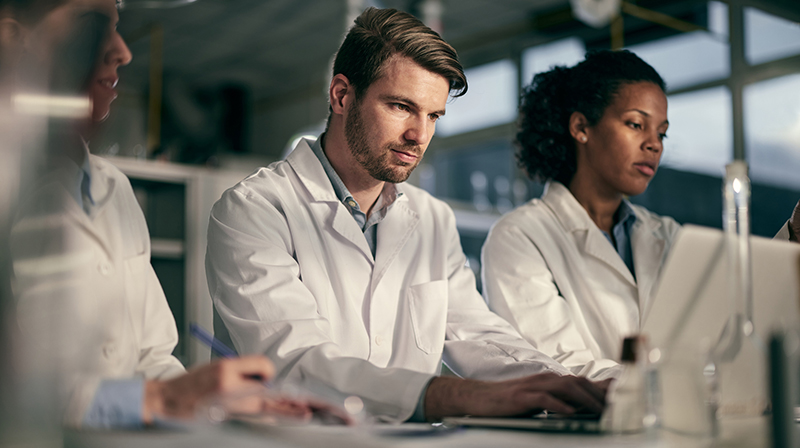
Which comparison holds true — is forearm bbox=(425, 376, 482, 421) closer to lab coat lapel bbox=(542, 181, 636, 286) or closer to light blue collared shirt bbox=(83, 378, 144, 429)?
light blue collared shirt bbox=(83, 378, 144, 429)

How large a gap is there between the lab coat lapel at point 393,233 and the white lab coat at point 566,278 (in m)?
0.29

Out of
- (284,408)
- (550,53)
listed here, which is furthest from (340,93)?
(550,53)

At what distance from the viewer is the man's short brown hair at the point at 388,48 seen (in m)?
1.49

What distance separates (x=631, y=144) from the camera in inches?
69.1

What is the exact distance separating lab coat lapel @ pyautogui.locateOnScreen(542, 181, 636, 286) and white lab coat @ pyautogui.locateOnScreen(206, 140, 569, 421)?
0.33 metres

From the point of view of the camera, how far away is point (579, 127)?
6.11 feet

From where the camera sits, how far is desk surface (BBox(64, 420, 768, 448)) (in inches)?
23.4

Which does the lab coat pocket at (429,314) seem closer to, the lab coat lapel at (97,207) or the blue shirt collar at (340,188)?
the blue shirt collar at (340,188)

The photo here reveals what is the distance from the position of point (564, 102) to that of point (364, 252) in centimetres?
85

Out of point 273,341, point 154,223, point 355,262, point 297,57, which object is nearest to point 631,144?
point 355,262

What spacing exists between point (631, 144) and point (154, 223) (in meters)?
2.06

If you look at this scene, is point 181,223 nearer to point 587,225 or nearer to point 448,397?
point 587,225

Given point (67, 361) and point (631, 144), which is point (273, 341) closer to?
point (67, 361)

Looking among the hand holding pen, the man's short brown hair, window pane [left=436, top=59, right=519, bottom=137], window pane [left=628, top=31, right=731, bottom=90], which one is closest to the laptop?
the hand holding pen
